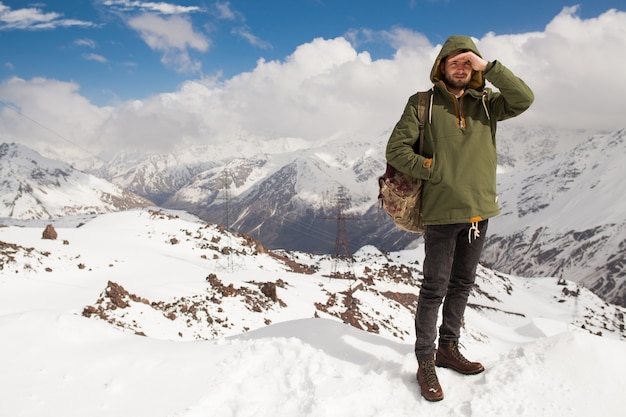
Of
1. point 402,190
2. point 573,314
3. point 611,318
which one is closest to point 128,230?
point 402,190

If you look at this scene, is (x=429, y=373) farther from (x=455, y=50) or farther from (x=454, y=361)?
(x=455, y=50)

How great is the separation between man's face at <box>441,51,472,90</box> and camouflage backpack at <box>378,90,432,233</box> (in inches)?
12.1

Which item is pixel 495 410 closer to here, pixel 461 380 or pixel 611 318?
pixel 461 380

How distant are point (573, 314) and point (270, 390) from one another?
116m

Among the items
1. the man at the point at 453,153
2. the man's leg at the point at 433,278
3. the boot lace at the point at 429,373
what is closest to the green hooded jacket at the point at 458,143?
the man at the point at 453,153

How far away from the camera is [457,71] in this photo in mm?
4379

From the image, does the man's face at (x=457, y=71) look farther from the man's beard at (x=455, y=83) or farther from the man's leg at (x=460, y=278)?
the man's leg at (x=460, y=278)

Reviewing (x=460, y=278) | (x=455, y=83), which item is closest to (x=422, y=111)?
(x=455, y=83)

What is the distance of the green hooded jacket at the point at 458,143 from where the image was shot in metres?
4.29

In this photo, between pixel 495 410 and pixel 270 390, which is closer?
pixel 495 410

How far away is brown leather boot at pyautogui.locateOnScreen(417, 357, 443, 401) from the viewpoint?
4.27m

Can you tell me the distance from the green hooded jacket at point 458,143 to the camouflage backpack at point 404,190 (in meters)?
0.07

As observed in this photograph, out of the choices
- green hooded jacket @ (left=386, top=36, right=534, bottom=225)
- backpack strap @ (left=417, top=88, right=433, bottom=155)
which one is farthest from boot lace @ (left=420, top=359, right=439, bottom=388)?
backpack strap @ (left=417, top=88, right=433, bottom=155)

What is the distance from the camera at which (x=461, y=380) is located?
4605mm
